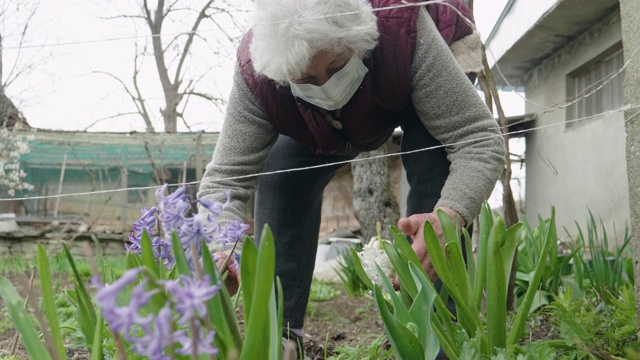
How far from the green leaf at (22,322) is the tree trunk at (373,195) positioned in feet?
15.5

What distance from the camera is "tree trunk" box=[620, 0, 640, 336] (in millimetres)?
1363

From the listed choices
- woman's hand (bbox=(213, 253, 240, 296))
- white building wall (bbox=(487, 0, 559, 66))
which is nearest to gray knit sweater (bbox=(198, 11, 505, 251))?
woman's hand (bbox=(213, 253, 240, 296))

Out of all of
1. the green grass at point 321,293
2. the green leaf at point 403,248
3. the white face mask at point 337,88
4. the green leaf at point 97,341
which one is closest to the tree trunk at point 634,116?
the green leaf at point 403,248

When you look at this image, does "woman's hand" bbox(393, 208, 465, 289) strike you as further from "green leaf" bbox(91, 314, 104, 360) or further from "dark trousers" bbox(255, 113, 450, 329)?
"green leaf" bbox(91, 314, 104, 360)

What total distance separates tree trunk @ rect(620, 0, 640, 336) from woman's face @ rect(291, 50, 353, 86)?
2.06ft

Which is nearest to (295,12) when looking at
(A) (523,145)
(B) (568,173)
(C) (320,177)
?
(C) (320,177)

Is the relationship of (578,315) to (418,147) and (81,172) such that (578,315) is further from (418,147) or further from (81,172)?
(81,172)

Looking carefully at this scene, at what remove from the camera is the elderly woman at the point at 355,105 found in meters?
1.57

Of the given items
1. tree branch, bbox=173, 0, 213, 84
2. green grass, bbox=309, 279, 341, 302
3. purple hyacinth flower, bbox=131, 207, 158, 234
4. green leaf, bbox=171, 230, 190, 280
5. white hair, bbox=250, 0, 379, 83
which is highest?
tree branch, bbox=173, 0, 213, 84

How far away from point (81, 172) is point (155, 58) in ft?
9.38

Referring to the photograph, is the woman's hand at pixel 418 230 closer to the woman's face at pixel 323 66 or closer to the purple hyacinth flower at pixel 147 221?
the woman's face at pixel 323 66

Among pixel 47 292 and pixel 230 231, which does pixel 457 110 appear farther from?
pixel 47 292

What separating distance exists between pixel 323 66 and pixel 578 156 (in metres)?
5.49

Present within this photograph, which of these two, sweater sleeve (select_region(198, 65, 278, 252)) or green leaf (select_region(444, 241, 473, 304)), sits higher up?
sweater sleeve (select_region(198, 65, 278, 252))
